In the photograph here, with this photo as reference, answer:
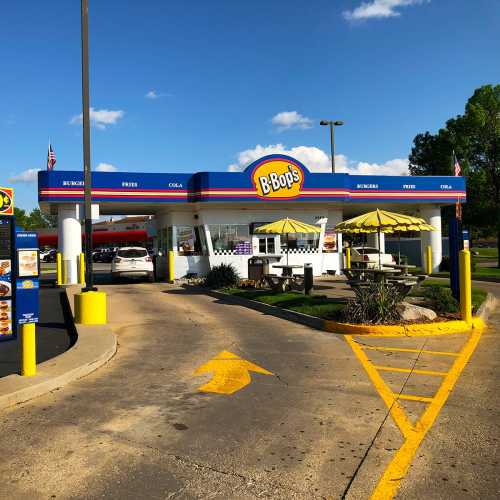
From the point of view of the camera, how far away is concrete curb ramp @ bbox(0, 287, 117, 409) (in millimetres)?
5691

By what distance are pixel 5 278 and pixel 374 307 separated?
6.87 metres

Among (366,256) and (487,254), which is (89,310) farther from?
(487,254)

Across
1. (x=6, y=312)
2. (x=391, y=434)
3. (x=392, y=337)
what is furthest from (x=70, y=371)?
(x=392, y=337)

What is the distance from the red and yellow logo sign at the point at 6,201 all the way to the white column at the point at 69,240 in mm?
13948

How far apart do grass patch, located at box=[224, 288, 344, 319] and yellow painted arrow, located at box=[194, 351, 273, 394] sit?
11.6 feet

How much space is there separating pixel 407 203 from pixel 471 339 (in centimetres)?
1723

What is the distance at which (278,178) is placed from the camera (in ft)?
72.6

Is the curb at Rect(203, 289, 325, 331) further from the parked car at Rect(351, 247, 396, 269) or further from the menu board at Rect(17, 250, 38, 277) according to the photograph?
the parked car at Rect(351, 247, 396, 269)

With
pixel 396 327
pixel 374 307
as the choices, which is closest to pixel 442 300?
pixel 374 307

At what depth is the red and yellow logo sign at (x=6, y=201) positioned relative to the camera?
7.09 metres

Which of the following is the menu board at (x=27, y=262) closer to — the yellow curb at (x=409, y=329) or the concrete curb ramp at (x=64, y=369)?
the concrete curb ramp at (x=64, y=369)

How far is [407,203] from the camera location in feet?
82.3

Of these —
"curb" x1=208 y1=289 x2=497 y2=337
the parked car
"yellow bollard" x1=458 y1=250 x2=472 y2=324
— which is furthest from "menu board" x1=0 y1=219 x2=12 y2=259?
the parked car

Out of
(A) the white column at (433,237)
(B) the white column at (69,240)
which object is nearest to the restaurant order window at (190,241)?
(B) the white column at (69,240)
